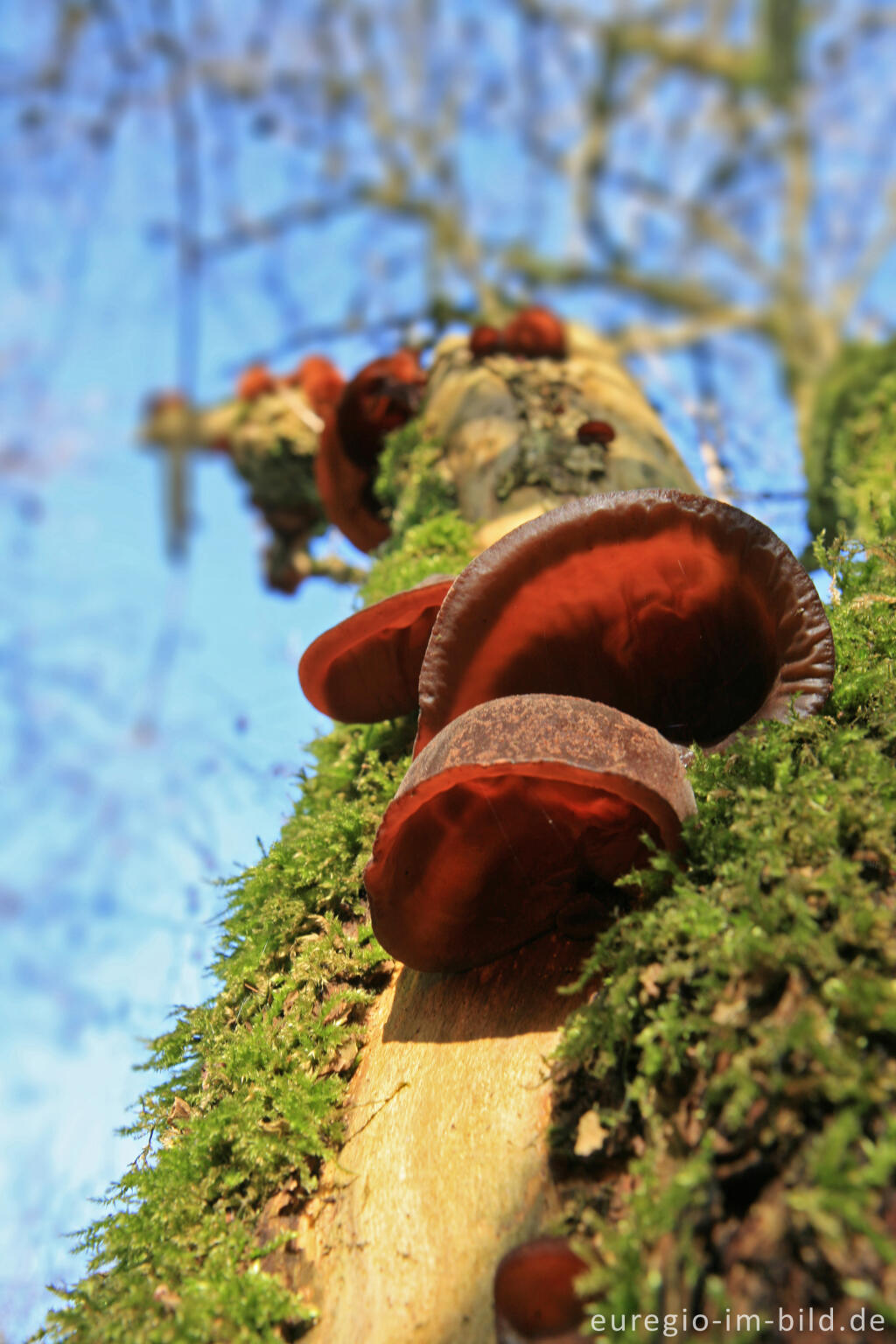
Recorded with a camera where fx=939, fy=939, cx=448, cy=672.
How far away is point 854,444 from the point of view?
14.0 feet

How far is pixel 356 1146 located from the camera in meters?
1.62

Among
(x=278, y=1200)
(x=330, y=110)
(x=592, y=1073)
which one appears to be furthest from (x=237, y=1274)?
(x=330, y=110)

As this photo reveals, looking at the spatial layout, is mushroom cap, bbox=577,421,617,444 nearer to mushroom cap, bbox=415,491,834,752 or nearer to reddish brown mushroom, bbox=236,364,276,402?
mushroom cap, bbox=415,491,834,752

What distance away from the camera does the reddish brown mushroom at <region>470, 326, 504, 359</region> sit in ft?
14.3

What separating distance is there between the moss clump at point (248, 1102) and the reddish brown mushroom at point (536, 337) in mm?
2533

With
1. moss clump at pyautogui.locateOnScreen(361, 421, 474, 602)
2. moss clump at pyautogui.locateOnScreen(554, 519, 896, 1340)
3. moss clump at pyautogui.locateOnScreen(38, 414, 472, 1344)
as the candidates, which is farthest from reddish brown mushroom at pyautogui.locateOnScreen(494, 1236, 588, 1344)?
moss clump at pyautogui.locateOnScreen(361, 421, 474, 602)

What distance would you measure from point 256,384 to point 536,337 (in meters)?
2.48

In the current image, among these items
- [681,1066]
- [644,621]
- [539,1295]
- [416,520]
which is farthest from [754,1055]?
[416,520]

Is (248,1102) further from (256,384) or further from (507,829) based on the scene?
(256,384)

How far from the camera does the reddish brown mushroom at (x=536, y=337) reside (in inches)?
168

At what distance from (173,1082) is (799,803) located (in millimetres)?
1471

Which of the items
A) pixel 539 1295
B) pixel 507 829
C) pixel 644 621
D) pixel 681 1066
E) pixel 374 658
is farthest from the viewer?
pixel 374 658

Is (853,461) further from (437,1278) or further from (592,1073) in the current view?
(437,1278)

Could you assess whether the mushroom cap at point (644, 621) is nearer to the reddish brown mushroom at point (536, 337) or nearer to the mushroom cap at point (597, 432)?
the mushroom cap at point (597, 432)
